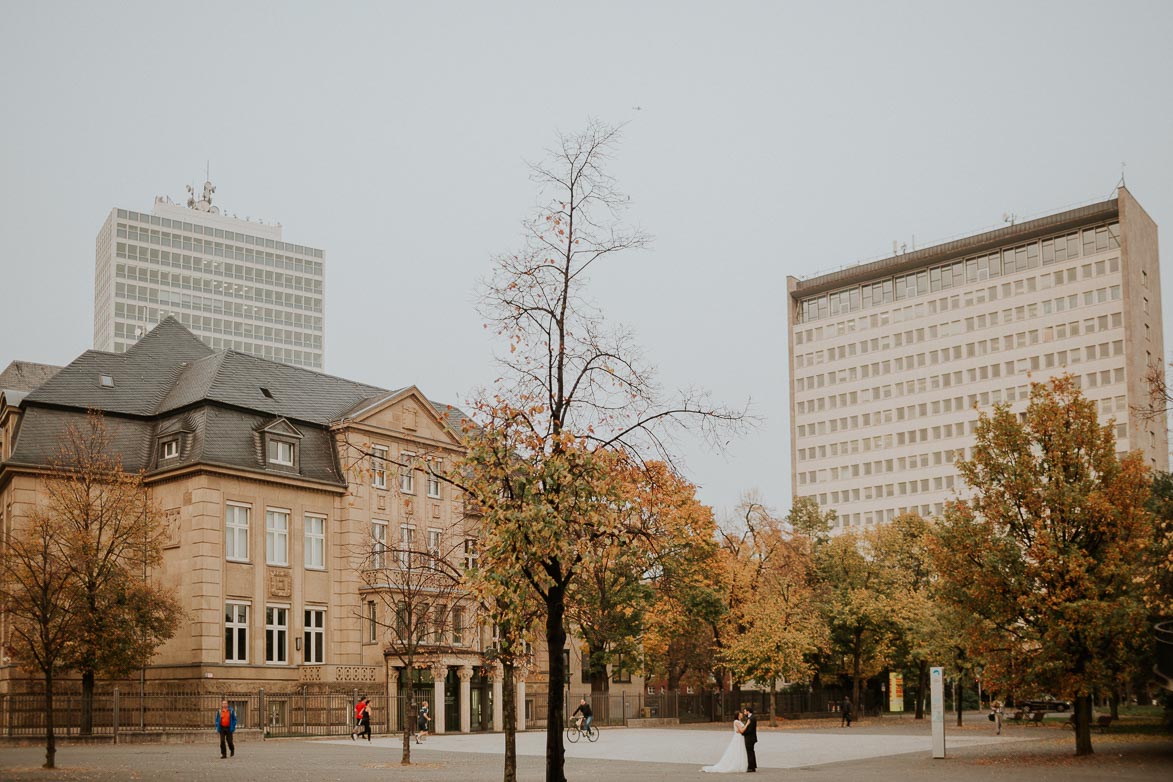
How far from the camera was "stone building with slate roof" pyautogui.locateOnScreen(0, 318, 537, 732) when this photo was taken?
53.7m

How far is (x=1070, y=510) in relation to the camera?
116 feet

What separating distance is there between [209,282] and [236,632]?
320 feet

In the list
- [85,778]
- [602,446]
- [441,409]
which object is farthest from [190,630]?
[602,446]

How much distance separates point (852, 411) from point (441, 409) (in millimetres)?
82808

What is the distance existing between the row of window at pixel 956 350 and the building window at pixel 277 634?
93.7 metres

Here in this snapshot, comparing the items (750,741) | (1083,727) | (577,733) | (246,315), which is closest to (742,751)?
(750,741)

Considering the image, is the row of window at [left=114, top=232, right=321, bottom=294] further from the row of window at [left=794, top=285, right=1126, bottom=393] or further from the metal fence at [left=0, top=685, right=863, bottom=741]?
the metal fence at [left=0, top=685, right=863, bottom=741]

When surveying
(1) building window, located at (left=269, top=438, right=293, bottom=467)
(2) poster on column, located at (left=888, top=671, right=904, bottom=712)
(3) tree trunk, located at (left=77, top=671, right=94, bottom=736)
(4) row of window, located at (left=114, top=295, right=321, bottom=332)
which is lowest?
(2) poster on column, located at (left=888, top=671, right=904, bottom=712)

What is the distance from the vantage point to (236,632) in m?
54.4

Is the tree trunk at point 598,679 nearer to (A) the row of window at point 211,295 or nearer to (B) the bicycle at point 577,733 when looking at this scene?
(B) the bicycle at point 577,733

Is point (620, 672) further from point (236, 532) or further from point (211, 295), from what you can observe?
point (211, 295)

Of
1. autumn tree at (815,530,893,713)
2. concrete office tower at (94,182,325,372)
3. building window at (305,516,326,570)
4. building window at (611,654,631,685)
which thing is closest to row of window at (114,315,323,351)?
concrete office tower at (94,182,325,372)

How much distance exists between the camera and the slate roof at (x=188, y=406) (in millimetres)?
54750

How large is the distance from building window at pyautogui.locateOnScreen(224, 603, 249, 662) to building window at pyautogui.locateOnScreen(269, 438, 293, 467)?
6.72 m
